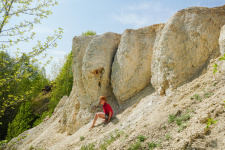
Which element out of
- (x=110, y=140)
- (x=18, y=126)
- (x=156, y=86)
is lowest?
(x=18, y=126)

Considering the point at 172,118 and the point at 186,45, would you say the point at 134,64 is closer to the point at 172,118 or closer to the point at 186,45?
the point at 186,45

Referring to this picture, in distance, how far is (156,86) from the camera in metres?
6.82

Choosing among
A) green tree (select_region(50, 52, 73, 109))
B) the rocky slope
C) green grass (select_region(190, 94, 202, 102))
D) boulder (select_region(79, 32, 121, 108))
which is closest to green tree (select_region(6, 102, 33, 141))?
green tree (select_region(50, 52, 73, 109))

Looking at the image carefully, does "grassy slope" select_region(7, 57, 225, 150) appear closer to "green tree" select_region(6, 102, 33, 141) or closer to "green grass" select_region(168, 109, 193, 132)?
"green grass" select_region(168, 109, 193, 132)

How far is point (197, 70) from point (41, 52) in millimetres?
5174

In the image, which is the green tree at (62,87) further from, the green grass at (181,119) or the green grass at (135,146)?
the green grass at (181,119)

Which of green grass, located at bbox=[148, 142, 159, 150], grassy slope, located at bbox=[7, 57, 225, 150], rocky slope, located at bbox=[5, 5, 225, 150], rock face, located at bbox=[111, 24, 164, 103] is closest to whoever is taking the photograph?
grassy slope, located at bbox=[7, 57, 225, 150]

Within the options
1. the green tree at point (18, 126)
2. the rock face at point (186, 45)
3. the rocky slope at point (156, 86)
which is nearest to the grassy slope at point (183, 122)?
the rocky slope at point (156, 86)

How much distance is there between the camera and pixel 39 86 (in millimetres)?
26609

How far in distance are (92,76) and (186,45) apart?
15.1ft

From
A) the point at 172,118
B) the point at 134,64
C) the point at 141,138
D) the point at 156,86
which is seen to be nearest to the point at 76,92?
the point at 134,64

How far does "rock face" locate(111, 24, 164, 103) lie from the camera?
320 inches

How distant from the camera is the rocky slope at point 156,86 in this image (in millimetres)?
4113

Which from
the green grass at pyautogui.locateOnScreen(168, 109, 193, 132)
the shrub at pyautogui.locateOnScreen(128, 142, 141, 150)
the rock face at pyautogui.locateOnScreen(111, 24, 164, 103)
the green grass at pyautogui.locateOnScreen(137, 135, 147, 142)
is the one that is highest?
the rock face at pyautogui.locateOnScreen(111, 24, 164, 103)
